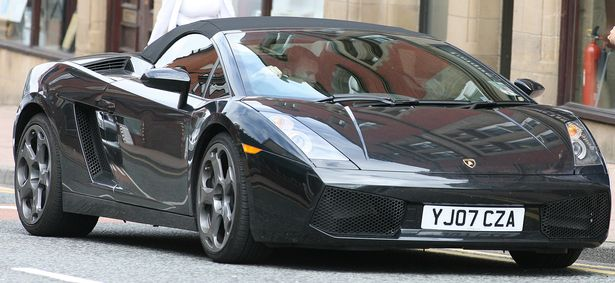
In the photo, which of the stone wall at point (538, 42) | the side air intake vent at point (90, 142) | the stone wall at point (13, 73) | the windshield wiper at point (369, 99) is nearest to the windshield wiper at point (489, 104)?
the windshield wiper at point (369, 99)

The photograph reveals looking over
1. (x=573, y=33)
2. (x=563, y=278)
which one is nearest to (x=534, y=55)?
(x=573, y=33)

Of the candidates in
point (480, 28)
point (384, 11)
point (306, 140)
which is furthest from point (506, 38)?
point (306, 140)

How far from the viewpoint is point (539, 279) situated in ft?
26.5

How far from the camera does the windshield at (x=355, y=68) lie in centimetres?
870

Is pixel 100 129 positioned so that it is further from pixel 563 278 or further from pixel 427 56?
pixel 563 278

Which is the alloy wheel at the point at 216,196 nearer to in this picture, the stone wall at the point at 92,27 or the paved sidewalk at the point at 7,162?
the paved sidewalk at the point at 7,162

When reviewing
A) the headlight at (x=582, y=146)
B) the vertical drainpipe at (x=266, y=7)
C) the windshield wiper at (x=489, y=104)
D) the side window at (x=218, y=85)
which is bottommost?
the headlight at (x=582, y=146)

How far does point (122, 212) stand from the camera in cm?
941

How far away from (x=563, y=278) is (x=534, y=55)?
8765 mm

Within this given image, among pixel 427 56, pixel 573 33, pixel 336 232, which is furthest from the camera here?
pixel 573 33

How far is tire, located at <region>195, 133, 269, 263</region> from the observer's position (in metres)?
8.07

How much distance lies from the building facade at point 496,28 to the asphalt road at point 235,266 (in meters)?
6.38

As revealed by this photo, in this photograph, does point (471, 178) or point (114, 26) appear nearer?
point (471, 178)

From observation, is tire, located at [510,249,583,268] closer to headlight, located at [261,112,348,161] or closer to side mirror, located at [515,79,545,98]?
side mirror, located at [515,79,545,98]
